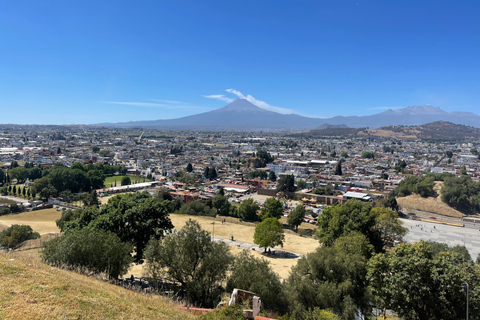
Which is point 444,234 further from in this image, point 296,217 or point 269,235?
point 269,235

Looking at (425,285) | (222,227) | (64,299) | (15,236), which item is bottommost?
(222,227)

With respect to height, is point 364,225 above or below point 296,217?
above

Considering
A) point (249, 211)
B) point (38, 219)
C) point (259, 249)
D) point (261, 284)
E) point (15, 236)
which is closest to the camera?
point (261, 284)

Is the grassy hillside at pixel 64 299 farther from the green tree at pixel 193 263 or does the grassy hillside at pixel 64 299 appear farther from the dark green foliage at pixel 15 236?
Result: the dark green foliage at pixel 15 236

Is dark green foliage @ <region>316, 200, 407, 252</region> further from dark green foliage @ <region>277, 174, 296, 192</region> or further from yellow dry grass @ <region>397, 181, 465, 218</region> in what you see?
yellow dry grass @ <region>397, 181, 465, 218</region>

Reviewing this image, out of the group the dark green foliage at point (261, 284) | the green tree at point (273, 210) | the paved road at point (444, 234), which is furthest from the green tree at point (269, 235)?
the paved road at point (444, 234)

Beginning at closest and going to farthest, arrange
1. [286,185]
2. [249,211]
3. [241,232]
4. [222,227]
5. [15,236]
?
1. [15,236]
2. [241,232]
3. [222,227]
4. [249,211]
5. [286,185]

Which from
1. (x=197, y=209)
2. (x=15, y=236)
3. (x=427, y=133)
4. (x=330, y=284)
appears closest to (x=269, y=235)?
(x=330, y=284)
